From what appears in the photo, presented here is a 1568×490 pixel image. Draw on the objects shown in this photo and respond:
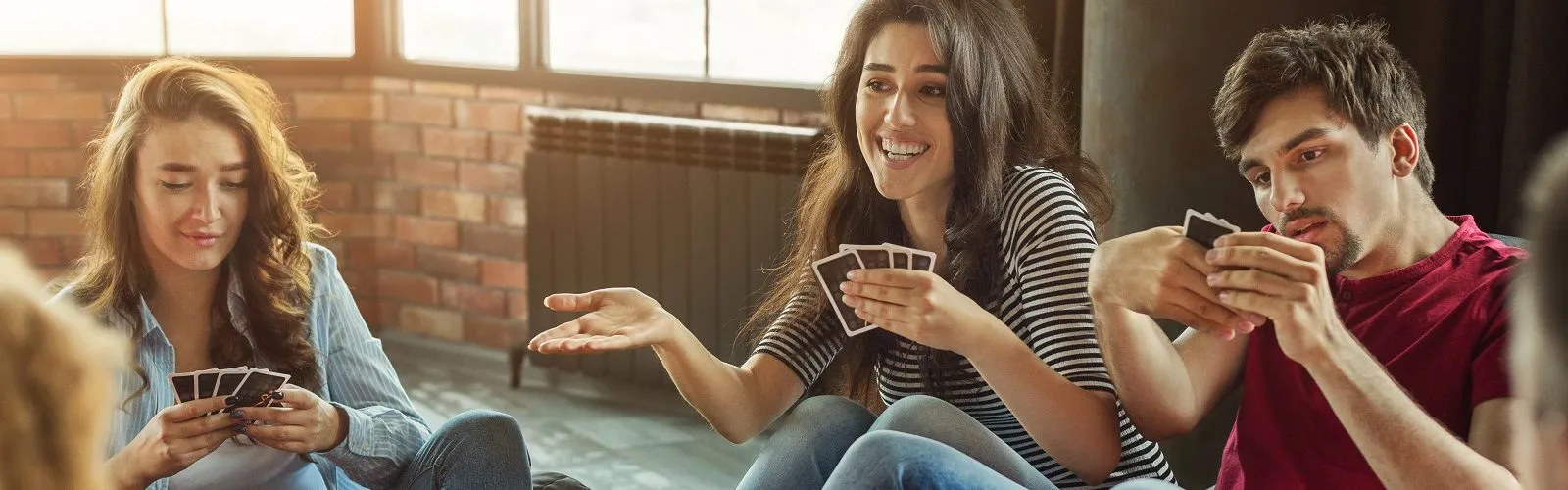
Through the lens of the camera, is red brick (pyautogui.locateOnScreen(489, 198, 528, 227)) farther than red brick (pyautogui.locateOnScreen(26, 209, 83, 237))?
No

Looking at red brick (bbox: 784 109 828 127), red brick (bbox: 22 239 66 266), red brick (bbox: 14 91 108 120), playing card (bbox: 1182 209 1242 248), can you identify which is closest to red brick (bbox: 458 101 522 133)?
red brick (bbox: 784 109 828 127)

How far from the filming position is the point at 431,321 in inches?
200

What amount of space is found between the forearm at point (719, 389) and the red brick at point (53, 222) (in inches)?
132

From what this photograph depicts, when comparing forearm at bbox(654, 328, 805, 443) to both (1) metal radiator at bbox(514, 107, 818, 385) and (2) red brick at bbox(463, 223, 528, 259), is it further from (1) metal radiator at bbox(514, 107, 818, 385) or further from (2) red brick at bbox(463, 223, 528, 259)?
(2) red brick at bbox(463, 223, 528, 259)

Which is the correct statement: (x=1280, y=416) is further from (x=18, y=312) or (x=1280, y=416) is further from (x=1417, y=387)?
(x=18, y=312)

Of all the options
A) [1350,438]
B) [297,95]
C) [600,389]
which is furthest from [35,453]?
[297,95]

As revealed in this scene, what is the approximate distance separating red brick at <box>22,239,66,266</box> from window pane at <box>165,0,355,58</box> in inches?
29.2

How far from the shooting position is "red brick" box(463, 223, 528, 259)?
4.75 metres

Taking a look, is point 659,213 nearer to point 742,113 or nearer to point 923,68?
point 742,113

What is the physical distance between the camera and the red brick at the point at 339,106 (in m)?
4.93

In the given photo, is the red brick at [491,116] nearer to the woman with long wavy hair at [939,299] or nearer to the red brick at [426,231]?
the red brick at [426,231]

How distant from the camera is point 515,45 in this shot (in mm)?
4684

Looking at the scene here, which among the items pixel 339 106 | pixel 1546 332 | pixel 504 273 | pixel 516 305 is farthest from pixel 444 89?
pixel 1546 332

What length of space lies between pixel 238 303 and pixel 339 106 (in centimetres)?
282
